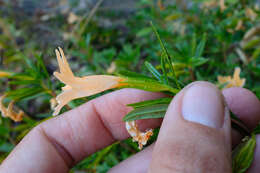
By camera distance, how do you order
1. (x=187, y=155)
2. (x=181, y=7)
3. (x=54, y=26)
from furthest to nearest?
1. (x=54, y=26)
2. (x=181, y=7)
3. (x=187, y=155)

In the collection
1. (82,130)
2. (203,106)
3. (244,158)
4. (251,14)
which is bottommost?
(244,158)

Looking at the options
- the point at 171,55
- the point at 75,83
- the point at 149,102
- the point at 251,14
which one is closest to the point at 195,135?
the point at 149,102

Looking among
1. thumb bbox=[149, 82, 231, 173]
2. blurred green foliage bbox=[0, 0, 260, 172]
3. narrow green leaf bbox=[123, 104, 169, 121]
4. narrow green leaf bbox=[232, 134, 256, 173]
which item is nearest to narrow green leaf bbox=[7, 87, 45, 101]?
blurred green foliage bbox=[0, 0, 260, 172]

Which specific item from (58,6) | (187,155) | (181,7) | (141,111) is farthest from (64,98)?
(58,6)

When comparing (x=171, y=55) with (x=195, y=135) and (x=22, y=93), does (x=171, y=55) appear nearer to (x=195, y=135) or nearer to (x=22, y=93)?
(x=195, y=135)

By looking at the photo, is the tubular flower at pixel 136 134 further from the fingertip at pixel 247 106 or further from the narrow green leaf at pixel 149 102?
the fingertip at pixel 247 106

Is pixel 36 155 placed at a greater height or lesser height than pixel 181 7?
lesser

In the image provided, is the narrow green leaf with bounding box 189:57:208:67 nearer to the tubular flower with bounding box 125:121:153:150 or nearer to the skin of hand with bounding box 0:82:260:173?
the skin of hand with bounding box 0:82:260:173

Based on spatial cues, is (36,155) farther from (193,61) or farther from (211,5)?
(211,5)
